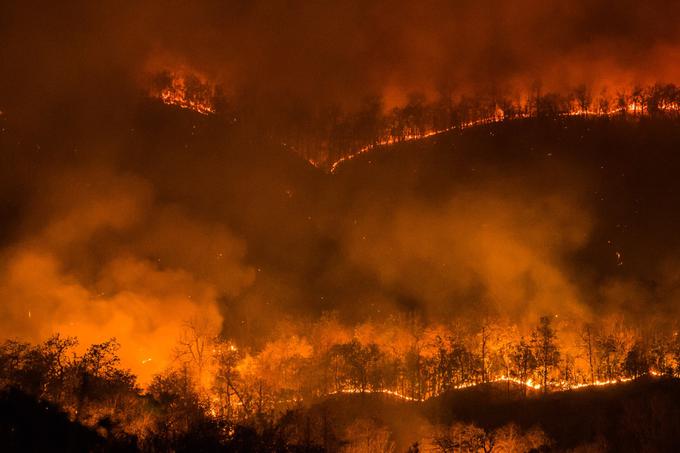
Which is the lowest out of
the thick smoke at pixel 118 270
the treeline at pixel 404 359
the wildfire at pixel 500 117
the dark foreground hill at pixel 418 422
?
the dark foreground hill at pixel 418 422

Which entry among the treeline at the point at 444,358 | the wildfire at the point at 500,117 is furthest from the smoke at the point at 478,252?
the wildfire at the point at 500,117

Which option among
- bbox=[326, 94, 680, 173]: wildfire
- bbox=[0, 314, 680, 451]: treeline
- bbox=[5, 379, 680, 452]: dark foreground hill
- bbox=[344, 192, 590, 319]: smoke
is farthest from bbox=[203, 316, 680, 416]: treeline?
bbox=[326, 94, 680, 173]: wildfire

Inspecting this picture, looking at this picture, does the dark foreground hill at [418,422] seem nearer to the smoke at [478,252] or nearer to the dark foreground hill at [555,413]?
the dark foreground hill at [555,413]

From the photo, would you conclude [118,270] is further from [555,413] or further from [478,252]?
[555,413]

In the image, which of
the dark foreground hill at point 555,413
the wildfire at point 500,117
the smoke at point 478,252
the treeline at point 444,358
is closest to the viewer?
the dark foreground hill at point 555,413

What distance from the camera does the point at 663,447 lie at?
37438mm

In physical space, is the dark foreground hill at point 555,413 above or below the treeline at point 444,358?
below

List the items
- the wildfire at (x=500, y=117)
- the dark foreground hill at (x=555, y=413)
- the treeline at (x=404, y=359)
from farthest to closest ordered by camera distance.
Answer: the wildfire at (x=500, y=117)
the treeline at (x=404, y=359)
the dark foreground hill at (x=555, y=413)

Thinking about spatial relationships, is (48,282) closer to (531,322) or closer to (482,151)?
(531,322)

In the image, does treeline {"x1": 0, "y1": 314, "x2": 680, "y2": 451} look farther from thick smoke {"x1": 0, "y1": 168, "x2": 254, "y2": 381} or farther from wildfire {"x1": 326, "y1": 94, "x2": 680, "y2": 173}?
wildfire {"x1": 326, "y1": 94, "x2": 680, "y2": 173}

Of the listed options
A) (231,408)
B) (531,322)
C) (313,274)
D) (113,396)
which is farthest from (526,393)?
(113,396)

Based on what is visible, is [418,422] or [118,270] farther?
[118,270]

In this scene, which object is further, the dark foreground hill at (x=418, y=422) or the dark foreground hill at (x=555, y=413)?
the dark foreground hill at (x=555, y=413)

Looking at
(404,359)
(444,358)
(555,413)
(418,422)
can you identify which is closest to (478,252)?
(444,358)
